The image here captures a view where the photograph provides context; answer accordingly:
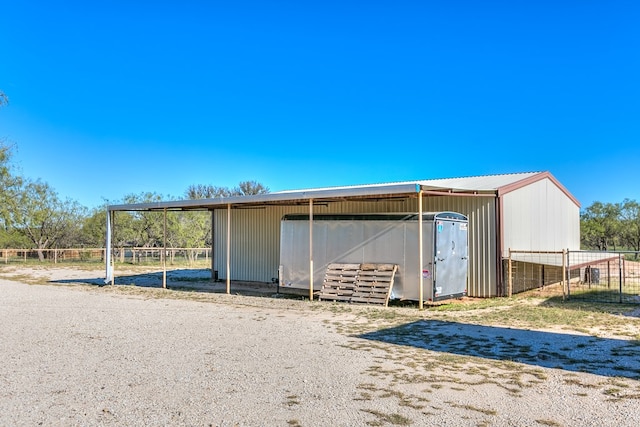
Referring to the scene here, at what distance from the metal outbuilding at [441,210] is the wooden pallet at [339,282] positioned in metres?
0.45

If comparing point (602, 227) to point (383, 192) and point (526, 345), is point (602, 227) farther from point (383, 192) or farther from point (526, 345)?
point (526, 345)

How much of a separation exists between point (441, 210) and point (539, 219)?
4554 millimetres

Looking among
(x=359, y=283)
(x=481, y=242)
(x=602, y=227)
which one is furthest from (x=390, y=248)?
(x=602, y=227)

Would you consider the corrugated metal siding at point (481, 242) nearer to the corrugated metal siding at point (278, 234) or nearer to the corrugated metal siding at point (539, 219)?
the corrugated metal siding at point (278, 234)

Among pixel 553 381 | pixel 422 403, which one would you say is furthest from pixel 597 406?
pixel 422 403

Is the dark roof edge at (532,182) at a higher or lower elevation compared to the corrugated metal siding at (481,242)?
higher

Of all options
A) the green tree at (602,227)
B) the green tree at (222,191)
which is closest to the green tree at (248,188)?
the green tree at (222,191)

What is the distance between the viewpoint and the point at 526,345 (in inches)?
281

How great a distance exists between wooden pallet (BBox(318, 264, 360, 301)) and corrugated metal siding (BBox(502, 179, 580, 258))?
4.15 meters

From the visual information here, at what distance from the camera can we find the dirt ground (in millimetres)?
4285

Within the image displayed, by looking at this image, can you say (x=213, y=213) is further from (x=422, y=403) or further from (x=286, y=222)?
(x=422, y=403)

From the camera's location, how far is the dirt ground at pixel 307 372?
4.29 m

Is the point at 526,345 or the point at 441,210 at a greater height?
the point at 441,210

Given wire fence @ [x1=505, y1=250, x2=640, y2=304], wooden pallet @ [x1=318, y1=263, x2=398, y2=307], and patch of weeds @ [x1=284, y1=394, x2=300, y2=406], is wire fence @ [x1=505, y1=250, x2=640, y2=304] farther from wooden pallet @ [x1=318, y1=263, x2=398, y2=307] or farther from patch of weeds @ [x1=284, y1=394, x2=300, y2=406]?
patch of weeds @ [x1=284, y1=394, x2=300, y2=406]
